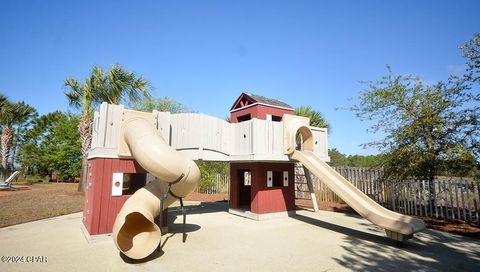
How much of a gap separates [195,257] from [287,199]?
23.7 feet

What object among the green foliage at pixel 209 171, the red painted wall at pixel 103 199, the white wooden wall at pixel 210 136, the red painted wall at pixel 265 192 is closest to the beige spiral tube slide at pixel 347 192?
the white wooden wall at pixel 210 136

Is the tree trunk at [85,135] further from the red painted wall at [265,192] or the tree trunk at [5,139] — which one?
the tree trunk at [5,139]

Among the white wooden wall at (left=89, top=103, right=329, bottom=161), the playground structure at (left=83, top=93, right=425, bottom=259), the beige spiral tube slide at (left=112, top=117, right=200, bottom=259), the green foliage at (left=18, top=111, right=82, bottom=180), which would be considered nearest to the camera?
the beige spiral tube slide at (left=112, top=117, right=200, bottom=259)

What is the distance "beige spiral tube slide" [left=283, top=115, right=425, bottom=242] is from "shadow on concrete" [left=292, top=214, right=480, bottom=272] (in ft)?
1.98

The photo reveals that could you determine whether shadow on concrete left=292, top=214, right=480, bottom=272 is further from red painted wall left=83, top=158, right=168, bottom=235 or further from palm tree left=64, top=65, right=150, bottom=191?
palm tree left=64, top=65, right=150, bottom=191

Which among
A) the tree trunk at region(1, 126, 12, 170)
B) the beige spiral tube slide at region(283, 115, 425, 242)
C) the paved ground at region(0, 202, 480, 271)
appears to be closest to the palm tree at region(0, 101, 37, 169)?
the tree trunk at region(1, 126, 12, 170)

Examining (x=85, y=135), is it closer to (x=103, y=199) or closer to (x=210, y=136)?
(x=210, y=136)

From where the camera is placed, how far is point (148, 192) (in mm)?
7645

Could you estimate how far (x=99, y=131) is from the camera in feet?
28.0

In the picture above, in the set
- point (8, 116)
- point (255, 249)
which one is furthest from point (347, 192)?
point (8, 116)

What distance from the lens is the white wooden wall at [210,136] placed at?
879 centimetres

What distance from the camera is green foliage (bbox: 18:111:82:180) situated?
34906 millimetres

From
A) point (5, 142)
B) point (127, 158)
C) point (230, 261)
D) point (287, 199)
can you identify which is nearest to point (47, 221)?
point (127, 158)

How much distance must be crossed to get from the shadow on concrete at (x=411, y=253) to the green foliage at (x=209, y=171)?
579 inches
